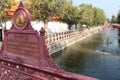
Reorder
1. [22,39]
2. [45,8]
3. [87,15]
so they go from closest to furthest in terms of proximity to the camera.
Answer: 1. [22,39]
2. [45,8]
3. [87,15]

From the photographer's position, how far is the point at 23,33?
6809 mm

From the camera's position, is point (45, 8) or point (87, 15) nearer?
point (45, 8)

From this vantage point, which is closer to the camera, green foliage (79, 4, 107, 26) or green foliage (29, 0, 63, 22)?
green foliage (29, 0, 63, 22)

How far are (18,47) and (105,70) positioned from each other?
15.5m

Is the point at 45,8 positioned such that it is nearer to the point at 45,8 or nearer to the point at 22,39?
the point at 45,8

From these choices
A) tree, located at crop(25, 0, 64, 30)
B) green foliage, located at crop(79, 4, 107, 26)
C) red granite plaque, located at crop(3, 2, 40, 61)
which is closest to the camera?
red granite plaque, located at crop(3, 2, 40, 61)

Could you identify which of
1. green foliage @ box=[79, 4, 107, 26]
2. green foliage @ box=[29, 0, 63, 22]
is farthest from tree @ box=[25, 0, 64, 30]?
green foliage @ box=[79, 4, 107, 26]

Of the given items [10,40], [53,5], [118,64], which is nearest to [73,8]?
[53,5]

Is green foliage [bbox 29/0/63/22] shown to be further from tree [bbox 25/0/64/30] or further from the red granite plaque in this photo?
the red granite plaque

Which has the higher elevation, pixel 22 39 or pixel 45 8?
pixel 45 8

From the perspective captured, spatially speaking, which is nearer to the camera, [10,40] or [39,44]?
[39,44]

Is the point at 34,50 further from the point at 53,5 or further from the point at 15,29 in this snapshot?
the point at 53,5

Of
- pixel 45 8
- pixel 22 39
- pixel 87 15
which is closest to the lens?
pixel 22 39

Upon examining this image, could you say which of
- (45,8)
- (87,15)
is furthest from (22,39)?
(87,15)
